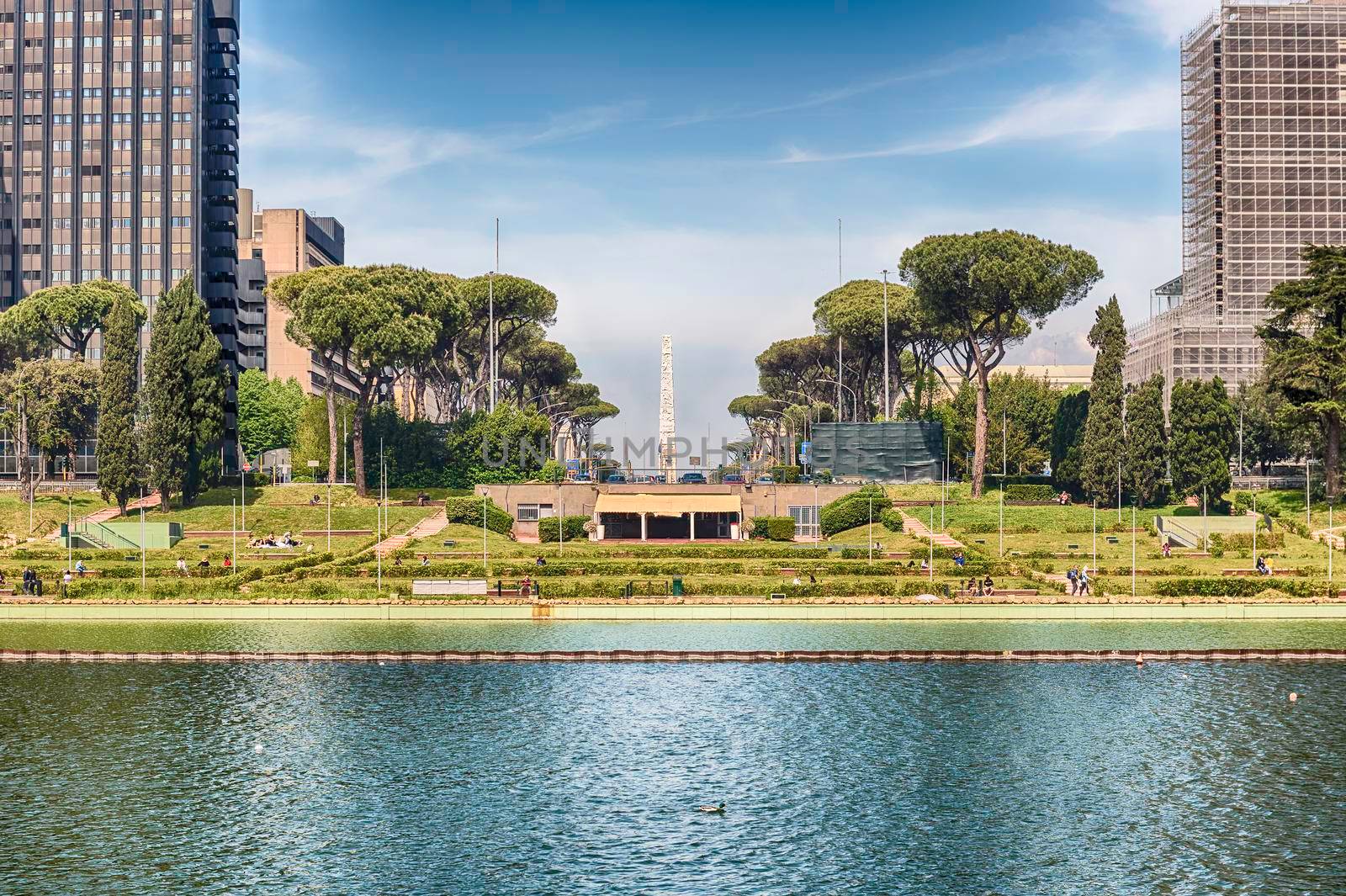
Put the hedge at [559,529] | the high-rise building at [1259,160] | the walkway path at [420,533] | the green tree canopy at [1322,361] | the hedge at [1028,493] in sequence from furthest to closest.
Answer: the high-rise building at [1259,160]
the hedge at [1028,493]
the hedge at [559,529]
the green tree canopy at [1322,361]
the walkway path at [420,533]

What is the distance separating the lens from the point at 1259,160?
150500 millimetres

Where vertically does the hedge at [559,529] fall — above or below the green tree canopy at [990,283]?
below

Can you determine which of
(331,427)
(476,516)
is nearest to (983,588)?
(476,516)

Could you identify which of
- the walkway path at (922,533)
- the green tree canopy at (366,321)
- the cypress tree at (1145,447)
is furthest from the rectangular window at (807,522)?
the green tree canopy at (366,321)

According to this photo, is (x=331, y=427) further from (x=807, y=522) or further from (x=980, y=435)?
(x=980, y=435)

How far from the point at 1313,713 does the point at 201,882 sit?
122 ft

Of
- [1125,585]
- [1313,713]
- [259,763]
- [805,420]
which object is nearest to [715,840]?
[259,763]

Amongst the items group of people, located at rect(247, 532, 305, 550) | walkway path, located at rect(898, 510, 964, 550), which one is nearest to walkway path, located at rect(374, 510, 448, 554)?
group of people, located at rect(247, 532, 305, 550)

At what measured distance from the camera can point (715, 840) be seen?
3438 cm

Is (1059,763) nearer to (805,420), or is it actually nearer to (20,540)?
(20,540)

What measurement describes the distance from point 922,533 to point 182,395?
186 feet

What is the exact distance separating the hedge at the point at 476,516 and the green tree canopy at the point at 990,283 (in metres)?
38.9

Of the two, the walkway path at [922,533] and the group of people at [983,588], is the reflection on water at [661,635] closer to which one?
the group of people at [983,588]

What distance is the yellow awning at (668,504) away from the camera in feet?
363
